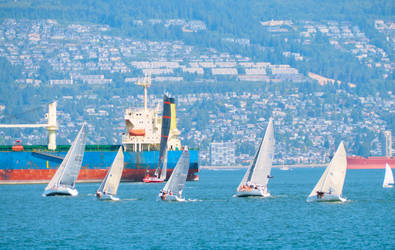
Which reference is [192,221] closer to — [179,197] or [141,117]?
[179,197]

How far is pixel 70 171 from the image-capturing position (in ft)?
303

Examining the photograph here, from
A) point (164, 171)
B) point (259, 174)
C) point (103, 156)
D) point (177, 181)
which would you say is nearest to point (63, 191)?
point (177, 181)

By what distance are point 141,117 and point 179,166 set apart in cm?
4191

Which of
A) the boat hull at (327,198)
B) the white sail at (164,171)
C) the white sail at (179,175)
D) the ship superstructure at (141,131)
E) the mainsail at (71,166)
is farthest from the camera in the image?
the ship superstructure at (141,131)

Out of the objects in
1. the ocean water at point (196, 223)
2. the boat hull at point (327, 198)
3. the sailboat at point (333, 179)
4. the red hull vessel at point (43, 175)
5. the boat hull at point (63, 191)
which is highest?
the sailboat at point (333, 179)

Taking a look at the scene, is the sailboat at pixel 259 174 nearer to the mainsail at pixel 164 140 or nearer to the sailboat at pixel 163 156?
the sailboat at pixel 163 156

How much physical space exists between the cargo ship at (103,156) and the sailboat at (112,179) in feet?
96.1

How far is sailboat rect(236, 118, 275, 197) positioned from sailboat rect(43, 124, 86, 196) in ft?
44.7

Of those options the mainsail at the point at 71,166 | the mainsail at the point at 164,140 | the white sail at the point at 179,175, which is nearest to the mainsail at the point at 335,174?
the white sail at the point at 179,175

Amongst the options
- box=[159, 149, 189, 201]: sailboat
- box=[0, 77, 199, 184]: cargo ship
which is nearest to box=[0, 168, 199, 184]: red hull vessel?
box=[0, 77, 199, 184]: cargo ship

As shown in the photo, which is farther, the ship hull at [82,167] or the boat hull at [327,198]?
the ship hull at [82,167]

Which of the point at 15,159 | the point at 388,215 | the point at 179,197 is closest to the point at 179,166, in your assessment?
the point at 179,197

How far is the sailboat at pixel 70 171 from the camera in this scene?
303 feet

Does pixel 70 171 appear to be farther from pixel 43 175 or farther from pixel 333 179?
pixel 43 175
